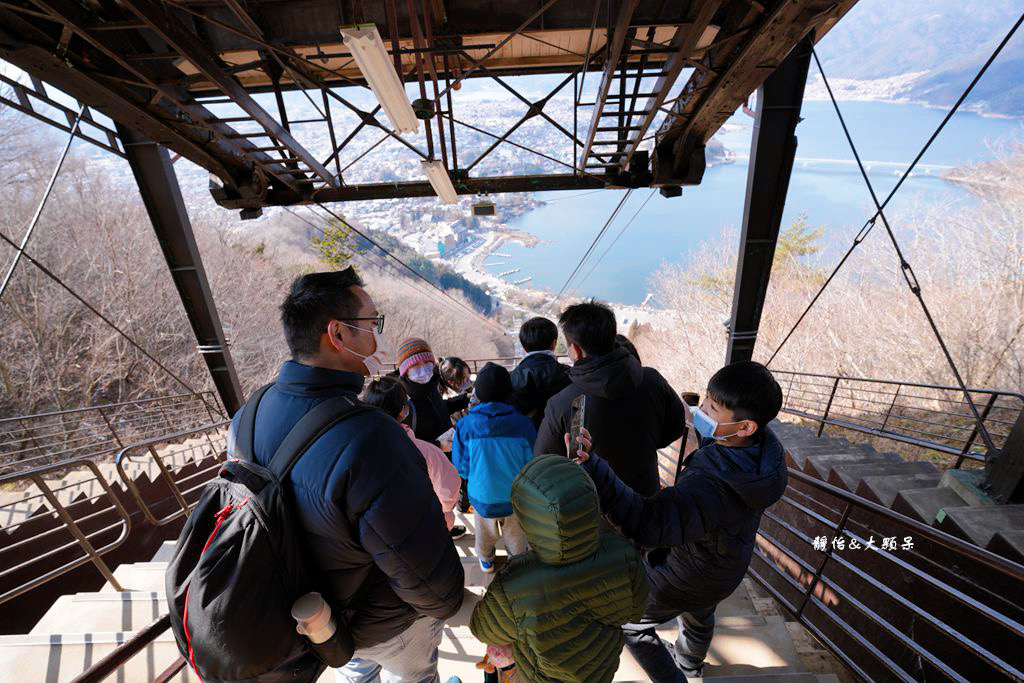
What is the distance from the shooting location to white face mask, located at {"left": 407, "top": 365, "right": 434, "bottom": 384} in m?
3.37

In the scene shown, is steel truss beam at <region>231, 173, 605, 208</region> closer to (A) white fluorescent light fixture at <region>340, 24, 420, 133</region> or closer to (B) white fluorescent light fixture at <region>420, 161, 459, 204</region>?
(B) white fluorescent light fixture at <region>420, 161, 459, 204</region>

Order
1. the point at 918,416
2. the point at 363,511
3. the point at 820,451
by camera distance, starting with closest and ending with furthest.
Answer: the point at 363,511, the point at 820,451, the point at 918,416

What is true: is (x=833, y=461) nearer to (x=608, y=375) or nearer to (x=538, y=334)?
(x=538, y=334)

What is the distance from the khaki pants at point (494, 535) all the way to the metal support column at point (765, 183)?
12.7 feet

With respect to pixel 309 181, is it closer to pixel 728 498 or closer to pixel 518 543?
pixel 518 543

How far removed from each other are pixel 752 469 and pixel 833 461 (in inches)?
180

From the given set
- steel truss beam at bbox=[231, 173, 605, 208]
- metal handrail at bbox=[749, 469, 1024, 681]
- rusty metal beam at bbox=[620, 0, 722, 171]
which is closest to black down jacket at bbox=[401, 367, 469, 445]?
metal handrail at bbox=[749, 469, 1024, 681]

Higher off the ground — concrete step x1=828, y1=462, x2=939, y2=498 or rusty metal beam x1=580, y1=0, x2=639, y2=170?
rusty metal beam x1=580, y1=0, x2=639, y2=170

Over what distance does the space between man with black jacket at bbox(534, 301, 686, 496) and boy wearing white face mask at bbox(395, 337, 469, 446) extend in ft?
4.52

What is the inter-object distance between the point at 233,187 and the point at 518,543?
192 inches

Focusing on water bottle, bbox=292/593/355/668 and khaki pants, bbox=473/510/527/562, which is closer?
water bottle, bbox=292/593/355/668

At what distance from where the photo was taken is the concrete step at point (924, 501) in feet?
11.3

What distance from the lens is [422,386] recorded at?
3.47m

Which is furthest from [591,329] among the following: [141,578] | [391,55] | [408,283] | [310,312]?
[408,283]
